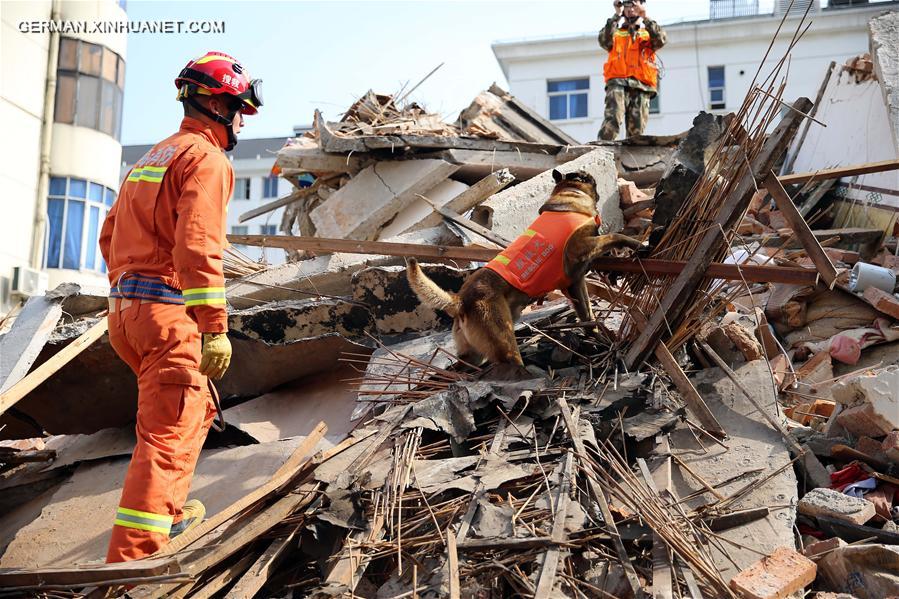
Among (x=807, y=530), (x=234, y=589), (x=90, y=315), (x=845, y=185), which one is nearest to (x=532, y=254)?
(x=807, y=530)

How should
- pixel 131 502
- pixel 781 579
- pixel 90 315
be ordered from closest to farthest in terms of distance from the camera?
1. pixel 781 579
2. pixel 131 502
3. pixel 90 315

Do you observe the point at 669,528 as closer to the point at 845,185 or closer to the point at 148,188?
the point at 148,188

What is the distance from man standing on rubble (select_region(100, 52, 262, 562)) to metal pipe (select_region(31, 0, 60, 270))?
638 inches

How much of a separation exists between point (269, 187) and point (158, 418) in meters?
40.7

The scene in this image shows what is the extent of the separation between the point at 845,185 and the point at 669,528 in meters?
6.96

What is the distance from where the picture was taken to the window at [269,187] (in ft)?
141

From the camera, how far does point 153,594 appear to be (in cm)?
315

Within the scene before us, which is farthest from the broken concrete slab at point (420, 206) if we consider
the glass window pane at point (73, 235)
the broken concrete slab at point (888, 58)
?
the glass window pane at point (73, 235)

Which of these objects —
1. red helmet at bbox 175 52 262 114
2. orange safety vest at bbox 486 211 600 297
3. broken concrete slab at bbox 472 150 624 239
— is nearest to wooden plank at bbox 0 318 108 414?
red helmet at bbox 175 52 262 114

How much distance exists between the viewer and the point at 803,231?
4.44 m

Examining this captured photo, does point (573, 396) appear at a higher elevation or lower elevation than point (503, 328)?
lower

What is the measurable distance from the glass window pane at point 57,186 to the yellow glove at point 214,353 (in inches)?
681

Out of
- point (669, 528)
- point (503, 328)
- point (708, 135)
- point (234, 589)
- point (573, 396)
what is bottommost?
point (234, 589)

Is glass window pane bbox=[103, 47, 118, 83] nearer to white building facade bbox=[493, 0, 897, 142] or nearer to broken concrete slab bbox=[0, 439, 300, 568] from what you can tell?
white building facade bbox=[493, 0, 897, 142]
